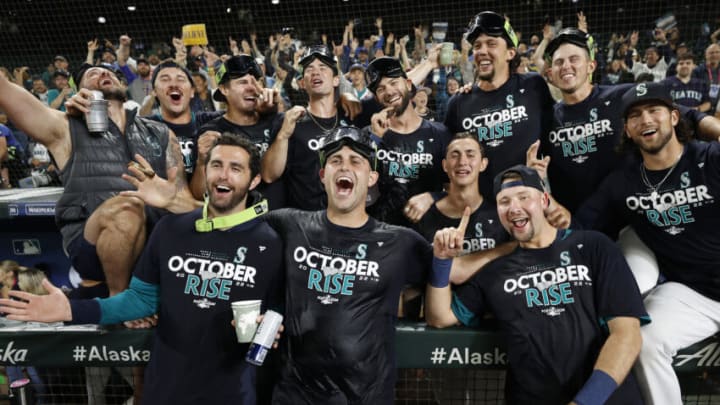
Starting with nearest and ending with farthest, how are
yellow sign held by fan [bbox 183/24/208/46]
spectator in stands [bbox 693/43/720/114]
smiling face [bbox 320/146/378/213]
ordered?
smiling face [bbox 320/146/378/213]
yellow sign held by fan [bbox 183/24/208/46]
spectator in stands [bbox 693/43/720/114]

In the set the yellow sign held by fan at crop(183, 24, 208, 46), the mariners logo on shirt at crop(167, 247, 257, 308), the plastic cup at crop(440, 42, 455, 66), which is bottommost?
the mariners logo on shirt at crop(167, 247, 257, 308)

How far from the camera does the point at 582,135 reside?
11.5ft

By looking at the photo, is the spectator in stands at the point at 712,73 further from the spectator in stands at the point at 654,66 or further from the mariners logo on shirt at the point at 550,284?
the mariners logo on shirt at the point at 550,284

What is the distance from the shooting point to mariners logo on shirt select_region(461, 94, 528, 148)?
3637mm

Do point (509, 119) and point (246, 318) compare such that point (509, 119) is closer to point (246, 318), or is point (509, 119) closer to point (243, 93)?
point (243, 93)

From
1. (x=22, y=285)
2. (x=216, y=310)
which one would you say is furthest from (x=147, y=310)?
(x=22, y=285)

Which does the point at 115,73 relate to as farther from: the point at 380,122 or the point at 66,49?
the point at 66,49

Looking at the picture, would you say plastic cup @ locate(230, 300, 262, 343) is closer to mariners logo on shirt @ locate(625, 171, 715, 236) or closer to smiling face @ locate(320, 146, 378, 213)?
smiling face @ locate(320, 146, 378, 213)

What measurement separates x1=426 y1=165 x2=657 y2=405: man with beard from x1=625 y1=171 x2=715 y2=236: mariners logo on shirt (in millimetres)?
556

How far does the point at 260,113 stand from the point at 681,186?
9.03 ft

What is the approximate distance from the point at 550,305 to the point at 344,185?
3.99 feet

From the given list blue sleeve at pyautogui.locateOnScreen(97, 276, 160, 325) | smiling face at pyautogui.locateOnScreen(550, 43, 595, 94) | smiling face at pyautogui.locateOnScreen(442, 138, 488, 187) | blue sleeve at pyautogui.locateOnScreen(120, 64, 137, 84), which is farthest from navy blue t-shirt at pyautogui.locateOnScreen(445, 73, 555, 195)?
blue sleeve at pyautogui.locateOnScreen(120, 64, 137, 84)

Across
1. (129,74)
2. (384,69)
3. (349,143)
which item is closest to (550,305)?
(349,143)

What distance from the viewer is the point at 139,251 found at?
3020mm
